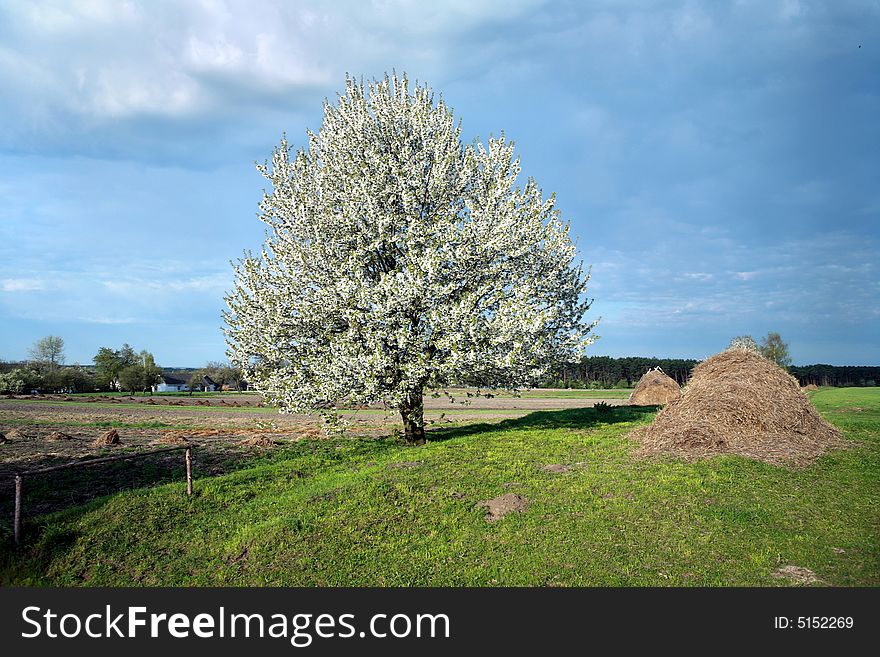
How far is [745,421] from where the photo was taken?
1912 cm

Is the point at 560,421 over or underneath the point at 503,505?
over

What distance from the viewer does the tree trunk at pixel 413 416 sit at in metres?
23.9

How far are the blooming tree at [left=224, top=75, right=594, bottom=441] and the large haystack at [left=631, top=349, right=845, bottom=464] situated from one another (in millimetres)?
5510

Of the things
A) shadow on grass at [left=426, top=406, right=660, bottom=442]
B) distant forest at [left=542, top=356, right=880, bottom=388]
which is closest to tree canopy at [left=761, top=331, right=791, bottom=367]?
Result: distant forest at [left=542, top=356, right=880, bottom=388]

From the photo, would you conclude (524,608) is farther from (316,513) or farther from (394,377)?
(394,377)

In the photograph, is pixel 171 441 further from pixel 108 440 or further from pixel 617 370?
pixel 617 370

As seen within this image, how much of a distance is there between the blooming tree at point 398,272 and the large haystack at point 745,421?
5.51 m

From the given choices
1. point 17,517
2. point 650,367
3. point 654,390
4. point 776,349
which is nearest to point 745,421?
point 17,517

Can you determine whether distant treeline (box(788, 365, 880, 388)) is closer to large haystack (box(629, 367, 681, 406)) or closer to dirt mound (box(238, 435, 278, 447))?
large haystack (box(629, 367, 681, 406))

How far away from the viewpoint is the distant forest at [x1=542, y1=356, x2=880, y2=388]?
15275 cm

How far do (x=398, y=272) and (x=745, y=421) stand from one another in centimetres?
1387

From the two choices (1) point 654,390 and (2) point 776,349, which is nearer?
(1) point 654,390

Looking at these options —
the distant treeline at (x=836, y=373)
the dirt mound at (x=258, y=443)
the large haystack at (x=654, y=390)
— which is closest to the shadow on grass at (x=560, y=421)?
the dirt mound at (x=258, y=443)

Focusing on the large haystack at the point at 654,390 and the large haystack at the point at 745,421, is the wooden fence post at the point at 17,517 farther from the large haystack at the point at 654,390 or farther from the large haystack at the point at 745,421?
the large haystack at the point at 654,390
